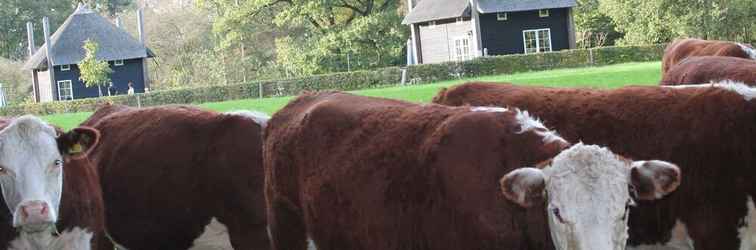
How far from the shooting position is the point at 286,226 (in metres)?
7.84

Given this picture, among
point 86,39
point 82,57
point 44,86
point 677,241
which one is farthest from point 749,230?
point 44,86

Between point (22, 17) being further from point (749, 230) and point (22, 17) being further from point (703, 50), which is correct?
point (749, 230)

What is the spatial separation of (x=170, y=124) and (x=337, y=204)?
269 cm

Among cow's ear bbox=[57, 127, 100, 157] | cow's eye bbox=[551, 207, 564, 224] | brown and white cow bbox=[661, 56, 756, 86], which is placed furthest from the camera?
brown and white cow bbox=[661, 56, 756, 86]

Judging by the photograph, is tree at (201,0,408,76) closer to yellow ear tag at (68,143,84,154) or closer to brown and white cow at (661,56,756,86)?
brown and white cow at (661,56,756,86)

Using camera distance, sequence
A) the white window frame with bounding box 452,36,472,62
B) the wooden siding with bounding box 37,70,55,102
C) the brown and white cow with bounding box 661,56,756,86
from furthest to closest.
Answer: the wooden siding with bounding box 37,70,55,102, the white window frame with bounding box 452,36,472,62, the brown and white cow with bounding box 661,56,756,86

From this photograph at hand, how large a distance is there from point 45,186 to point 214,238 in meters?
1.76

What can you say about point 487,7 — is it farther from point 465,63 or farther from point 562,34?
point 465,63

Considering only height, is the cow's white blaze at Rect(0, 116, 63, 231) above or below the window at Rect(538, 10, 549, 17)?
below

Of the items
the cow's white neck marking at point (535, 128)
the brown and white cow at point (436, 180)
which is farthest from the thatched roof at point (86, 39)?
the cow's white neck marking at point (535, 128)

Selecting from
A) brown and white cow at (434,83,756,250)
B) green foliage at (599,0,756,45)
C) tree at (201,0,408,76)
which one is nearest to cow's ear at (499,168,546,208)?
brown and white cow at (434,83,756,250)

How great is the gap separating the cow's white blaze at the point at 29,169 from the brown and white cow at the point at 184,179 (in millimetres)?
1410

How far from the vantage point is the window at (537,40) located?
6688cm

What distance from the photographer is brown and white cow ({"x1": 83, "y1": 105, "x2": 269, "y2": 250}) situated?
28.1ft
